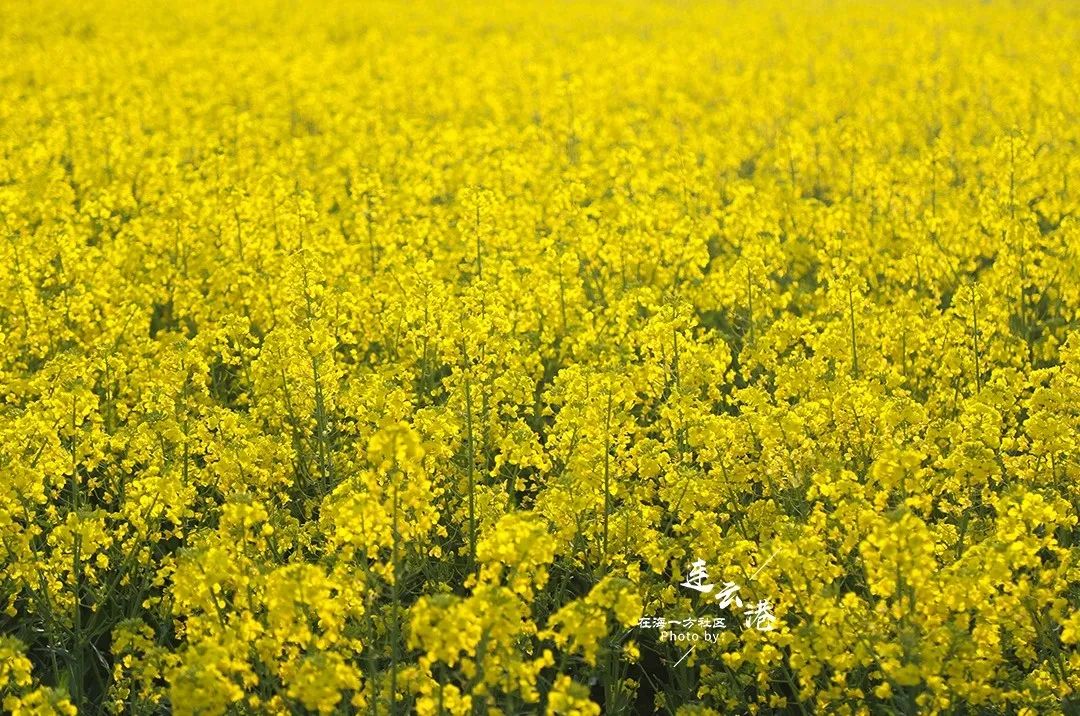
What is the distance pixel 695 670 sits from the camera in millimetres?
5215

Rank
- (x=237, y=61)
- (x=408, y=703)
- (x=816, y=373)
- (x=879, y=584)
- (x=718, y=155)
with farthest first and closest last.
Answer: (x=237, y=61), (x=718, y=155), (x=816, y=373), (x=408, y=703), (x=879, y=584)

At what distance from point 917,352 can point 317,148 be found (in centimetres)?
739

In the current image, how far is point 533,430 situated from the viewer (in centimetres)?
700

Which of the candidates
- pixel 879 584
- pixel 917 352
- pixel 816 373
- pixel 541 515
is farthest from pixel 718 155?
pixel 879 584

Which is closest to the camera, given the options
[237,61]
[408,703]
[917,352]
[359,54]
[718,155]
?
[408,703]

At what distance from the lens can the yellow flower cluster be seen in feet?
13.9

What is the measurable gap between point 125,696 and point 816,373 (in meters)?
3.33

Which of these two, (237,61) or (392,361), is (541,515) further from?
(237,61)

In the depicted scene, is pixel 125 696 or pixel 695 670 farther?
pixel 695 670

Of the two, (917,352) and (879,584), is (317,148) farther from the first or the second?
(879,584)

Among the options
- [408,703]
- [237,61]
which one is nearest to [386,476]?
[408,703]

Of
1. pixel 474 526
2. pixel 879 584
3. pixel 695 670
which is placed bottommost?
pixel 695 670

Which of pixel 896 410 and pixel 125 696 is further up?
pixel 896 410

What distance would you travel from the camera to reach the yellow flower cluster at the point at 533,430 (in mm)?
4238
